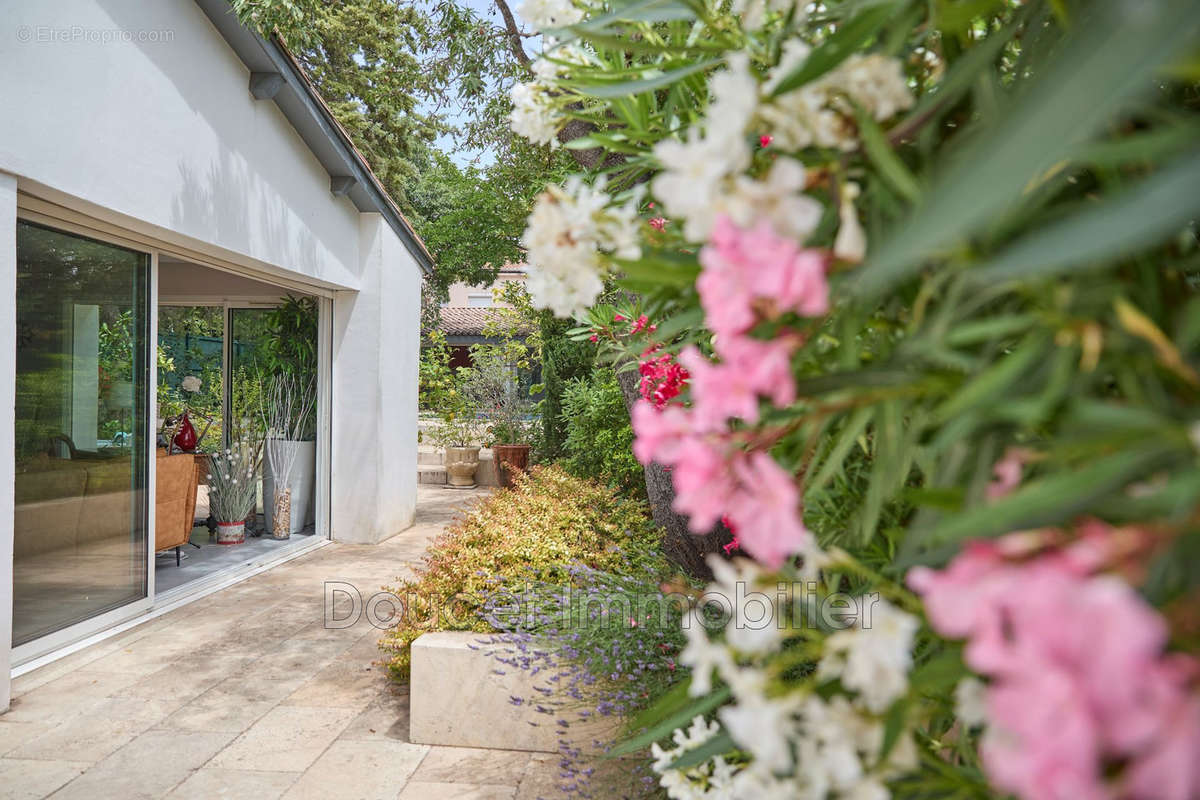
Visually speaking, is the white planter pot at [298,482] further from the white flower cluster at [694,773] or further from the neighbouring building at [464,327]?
the neighbouring building at [464,327]

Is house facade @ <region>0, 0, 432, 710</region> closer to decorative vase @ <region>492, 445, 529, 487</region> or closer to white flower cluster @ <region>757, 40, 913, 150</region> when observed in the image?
white flower cluster @ <region>757, 40, 913, 150</region>

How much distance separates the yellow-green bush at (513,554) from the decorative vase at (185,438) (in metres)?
3.12

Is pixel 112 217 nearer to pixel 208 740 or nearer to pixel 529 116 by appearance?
pixel 208 740

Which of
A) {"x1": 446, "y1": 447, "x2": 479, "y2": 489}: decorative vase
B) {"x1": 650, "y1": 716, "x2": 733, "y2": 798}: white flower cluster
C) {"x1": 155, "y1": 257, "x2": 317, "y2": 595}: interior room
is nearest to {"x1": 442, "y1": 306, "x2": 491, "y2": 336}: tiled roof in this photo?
{"x1": 446, "y1": 447, "x2": 479, "y2": 489}: decorative vase

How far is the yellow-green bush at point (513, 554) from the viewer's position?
3006 millimetres

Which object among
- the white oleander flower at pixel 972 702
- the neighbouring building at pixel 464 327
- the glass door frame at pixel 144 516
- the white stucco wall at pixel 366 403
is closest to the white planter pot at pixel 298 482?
the white stucco wall at pixel 366 403

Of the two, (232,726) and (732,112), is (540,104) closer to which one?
(732,112)

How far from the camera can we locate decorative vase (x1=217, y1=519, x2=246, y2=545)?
19.8ft

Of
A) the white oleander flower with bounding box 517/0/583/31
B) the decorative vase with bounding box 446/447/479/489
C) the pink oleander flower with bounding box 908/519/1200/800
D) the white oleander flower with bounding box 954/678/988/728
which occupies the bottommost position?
the decorative vase with bounding box 446/447/479/489

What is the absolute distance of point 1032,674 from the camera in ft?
0.93

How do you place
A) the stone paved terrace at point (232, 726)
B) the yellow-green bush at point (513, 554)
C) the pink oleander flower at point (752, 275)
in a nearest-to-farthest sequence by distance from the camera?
the pink oleander flower at point (752, 275) < the stone paved terrace at point (232, 726) < the yellow-green bush at point (513, 554)

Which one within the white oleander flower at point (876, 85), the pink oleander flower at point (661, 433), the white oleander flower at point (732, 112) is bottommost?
the pink oleander flower at point (661, 433)

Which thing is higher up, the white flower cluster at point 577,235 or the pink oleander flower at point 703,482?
the white flower cluster at point 577,235

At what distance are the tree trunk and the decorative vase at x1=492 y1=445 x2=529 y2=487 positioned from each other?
20.8ft
